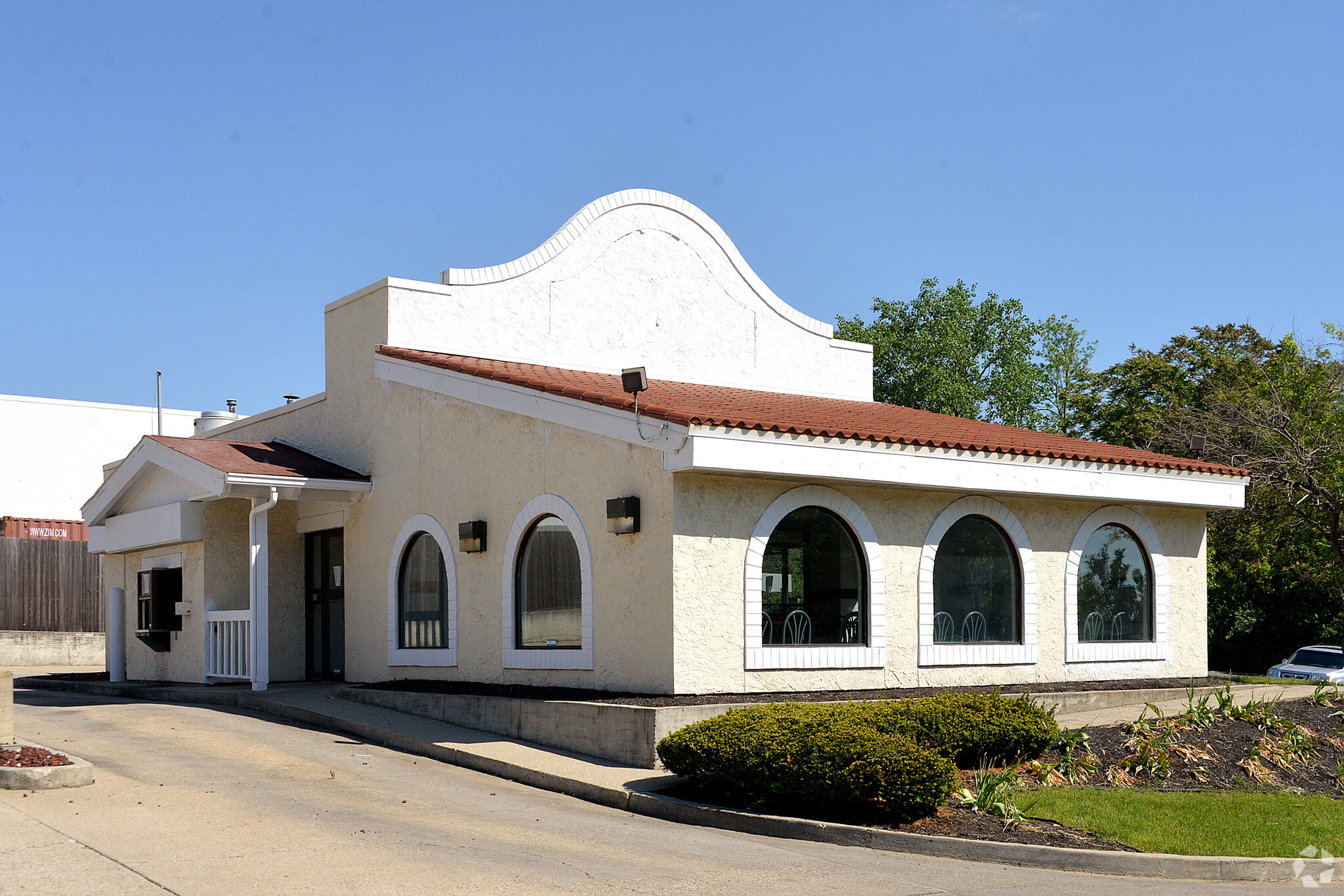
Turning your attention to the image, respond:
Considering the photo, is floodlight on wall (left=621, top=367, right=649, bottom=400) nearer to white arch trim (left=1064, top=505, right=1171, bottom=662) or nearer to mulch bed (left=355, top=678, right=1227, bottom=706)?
mulch bed (left=355, top=678, right=1227, bottom=706)

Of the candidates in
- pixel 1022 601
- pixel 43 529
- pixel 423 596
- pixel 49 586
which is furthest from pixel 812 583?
pixel 43 529

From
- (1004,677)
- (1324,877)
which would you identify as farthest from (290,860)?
(1004,677)

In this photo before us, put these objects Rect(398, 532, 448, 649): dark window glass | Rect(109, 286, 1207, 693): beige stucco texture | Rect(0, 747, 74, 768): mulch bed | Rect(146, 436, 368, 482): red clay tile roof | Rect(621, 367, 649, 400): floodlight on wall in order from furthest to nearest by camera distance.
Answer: Rect(146, 436, 368, 482): red clay tile roof, Rect(398, 532, 448, 649): dark window glass, Rect(109, 286, 1207, 693): beige stucco texture, Rect(621, 367, 649, 400): floodlight on wall, Rect(0, 747, 74, 768): mulch bed

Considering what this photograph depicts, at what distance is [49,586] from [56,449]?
947 cm

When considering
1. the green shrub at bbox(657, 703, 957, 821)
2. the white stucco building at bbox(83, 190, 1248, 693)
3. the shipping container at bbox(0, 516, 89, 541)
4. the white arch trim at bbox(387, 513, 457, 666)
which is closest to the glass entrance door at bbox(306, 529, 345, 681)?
the white stucco building at bbox(83, 190, 1248, 693)

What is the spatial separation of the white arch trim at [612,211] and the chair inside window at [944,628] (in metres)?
7.66

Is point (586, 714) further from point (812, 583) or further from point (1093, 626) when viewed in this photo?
point (1093, 626)

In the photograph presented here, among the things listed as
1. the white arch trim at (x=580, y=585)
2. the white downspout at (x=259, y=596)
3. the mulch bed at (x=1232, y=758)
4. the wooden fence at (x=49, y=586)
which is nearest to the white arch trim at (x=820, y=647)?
the white arch trim at (x=580, y=585)

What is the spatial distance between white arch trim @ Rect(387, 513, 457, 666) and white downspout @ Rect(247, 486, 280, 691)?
5.72 ft

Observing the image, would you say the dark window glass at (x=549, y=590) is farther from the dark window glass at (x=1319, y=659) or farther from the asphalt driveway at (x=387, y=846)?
the dark window glass at (x=1319, y=659)

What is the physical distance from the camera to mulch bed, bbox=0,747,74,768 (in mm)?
10135

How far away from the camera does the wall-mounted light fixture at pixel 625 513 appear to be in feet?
42.7

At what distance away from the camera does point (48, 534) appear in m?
34.8

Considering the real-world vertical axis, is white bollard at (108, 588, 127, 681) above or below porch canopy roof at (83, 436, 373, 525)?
below
